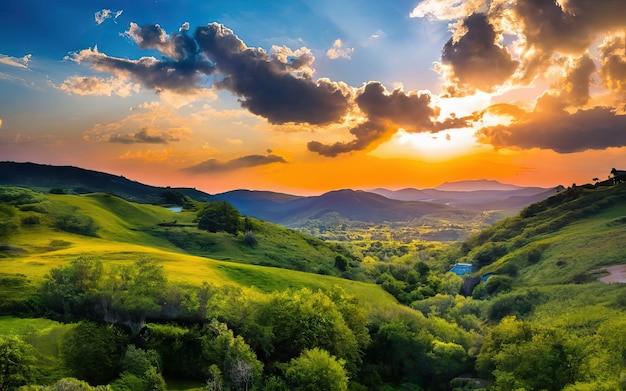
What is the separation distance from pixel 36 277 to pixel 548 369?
70288 mm

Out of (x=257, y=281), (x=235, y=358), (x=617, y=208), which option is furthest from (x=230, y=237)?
(x=617, y=208)

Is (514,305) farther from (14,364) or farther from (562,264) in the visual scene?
(14,364)

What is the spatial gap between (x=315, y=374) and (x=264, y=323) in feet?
37.8

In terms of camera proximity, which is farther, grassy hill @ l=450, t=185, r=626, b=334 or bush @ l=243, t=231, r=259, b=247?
bush @ l=243, t=231, r=259, b=247

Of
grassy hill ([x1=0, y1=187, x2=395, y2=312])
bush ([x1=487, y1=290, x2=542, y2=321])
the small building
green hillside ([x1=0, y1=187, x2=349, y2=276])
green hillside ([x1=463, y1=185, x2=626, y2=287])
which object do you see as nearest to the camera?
grassy hill ([x1=0, y1=187, x2=395, y2=312])

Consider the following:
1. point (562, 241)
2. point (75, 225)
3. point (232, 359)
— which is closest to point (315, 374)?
point (232, 359)

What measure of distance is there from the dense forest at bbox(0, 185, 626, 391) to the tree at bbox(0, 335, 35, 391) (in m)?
0.11

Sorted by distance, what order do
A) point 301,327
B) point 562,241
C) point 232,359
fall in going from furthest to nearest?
point 562,241, point 301,327, point 232,359

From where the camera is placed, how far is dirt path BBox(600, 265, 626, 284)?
8325cm

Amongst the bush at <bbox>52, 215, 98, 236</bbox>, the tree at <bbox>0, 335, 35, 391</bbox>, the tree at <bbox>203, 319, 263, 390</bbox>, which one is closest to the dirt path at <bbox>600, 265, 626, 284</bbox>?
the tree at <bbox>203, 319, 263, 390</bbox>

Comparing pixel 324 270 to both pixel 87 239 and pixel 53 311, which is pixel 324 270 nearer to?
pixel 87 239

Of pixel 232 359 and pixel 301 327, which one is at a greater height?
pixel 301 327

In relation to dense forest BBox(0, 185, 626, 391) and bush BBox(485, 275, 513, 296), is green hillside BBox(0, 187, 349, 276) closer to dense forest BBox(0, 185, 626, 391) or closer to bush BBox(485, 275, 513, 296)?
dense forest BBox(0, 185, 626, 391)

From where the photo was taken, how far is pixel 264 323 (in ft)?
178
